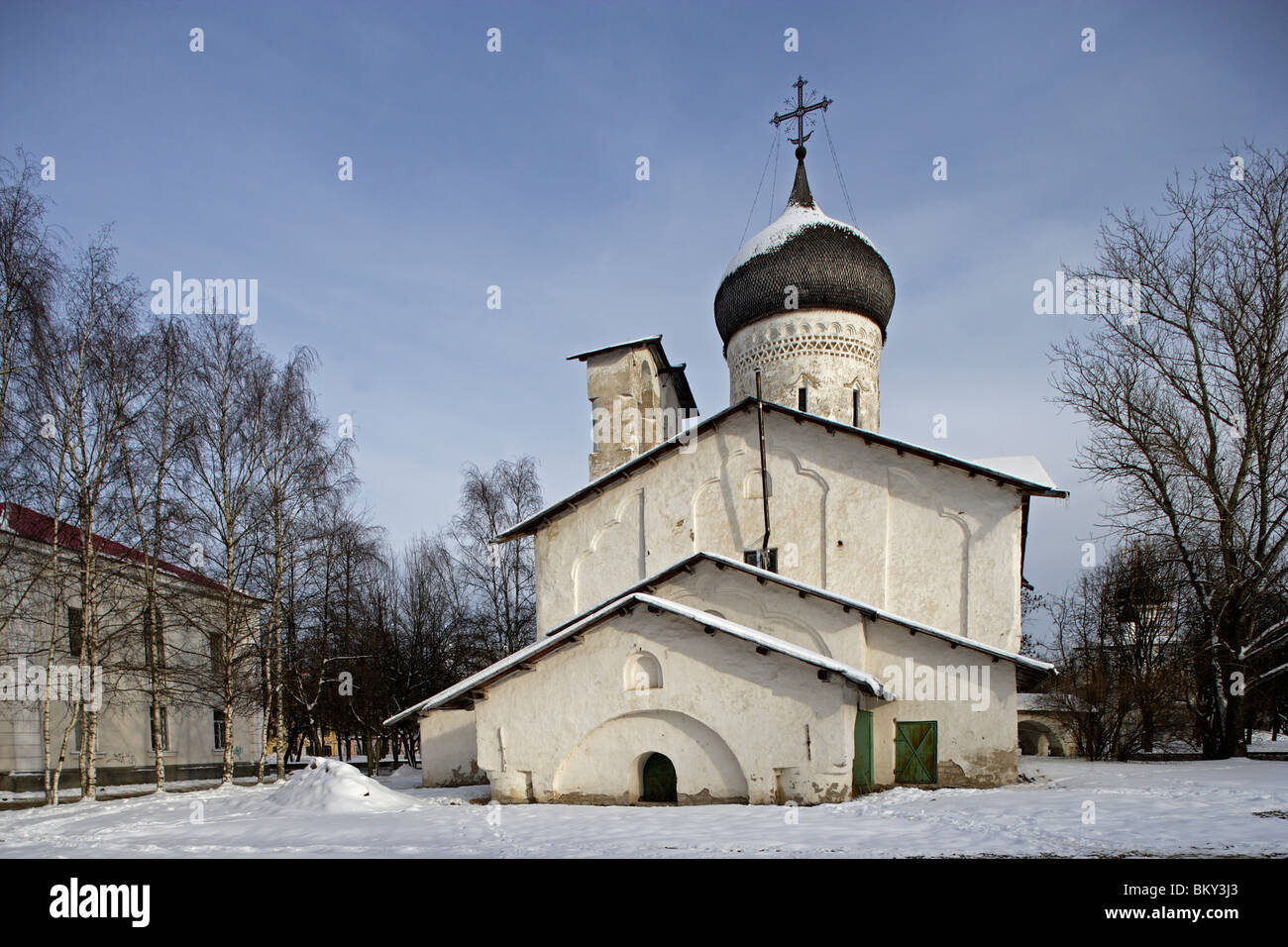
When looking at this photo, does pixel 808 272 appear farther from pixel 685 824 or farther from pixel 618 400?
pixel 685 824

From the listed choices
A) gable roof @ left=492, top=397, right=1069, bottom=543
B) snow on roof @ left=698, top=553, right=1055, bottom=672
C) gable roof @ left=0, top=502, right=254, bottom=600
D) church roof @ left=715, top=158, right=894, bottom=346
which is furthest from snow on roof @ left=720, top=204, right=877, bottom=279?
gable roof @ left=0, top=502, right=254, bottom=600

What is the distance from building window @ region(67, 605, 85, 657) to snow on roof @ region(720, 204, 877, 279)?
1530cm

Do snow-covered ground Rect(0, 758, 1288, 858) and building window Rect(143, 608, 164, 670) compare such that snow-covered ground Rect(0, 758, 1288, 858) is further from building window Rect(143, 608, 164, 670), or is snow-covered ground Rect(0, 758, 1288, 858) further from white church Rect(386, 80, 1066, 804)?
building window Rect(143, 608, 164, 670)

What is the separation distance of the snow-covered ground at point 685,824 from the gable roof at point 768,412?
15.6ft

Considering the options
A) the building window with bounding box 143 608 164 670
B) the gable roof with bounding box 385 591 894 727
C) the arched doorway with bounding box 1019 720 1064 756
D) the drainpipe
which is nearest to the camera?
the gable roof with bounding box 385 591 894 727

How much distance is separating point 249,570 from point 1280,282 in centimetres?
2225

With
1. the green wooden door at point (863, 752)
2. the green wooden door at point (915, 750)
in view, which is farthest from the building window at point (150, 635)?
the green wooden door at point (915, 750)

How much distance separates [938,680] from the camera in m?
12.6

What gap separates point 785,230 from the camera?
19469 mm

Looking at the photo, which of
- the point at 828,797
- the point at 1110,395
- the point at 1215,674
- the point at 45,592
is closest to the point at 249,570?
the point at 45,592

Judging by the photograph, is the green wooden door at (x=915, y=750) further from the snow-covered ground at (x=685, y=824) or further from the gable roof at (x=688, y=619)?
the gable roof at (x=688, y=619)

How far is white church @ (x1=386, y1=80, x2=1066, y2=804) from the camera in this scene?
1116cm

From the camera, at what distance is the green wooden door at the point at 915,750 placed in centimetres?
1247

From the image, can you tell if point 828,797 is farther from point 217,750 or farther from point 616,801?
point 217,750
